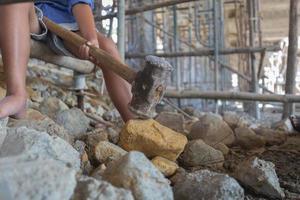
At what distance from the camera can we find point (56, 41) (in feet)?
6.74

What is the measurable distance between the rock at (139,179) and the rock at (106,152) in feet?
1.16

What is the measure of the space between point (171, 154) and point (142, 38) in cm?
545

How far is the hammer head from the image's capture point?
145cm

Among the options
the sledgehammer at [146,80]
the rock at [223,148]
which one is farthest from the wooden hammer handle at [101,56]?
the rock at [223,148]

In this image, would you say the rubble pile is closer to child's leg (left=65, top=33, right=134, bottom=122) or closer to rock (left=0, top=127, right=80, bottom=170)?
rock (left=0, top=127, right=80, bottom=170)

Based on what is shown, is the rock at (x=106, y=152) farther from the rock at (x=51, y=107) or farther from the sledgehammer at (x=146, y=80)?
the rock at (x=51, y=107)

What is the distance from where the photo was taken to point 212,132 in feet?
6.91

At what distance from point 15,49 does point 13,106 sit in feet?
0.79

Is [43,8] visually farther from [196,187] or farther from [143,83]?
[196,187]

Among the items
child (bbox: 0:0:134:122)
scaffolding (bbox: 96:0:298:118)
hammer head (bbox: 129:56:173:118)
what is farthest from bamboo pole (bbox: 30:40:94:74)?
hammer head (bbox: 129:56:173:118)

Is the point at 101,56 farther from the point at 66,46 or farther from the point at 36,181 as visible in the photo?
the point at 36,181

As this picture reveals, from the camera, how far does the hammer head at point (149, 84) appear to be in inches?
Answer: 57.2

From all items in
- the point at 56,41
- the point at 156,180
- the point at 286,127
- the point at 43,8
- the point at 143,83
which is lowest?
the point at 286,127

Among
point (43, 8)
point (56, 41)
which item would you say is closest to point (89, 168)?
point (56, 41)
